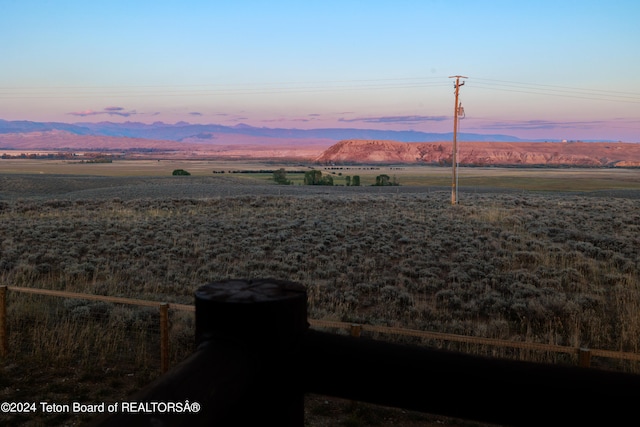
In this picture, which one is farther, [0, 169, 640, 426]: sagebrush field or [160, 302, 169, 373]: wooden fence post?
[0, 169, 640, 426]: sagebrush field

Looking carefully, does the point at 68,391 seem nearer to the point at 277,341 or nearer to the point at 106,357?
the point at 106,357

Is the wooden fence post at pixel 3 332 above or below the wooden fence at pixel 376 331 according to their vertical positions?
below

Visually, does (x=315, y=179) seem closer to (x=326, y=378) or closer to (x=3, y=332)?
(x=3, y=332)

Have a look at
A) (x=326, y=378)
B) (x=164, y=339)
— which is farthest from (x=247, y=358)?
(x=164, y=339)

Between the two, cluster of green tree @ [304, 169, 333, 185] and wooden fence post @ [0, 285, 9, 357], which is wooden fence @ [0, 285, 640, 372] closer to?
wooden fence post @ [0, 285, 9, 357]

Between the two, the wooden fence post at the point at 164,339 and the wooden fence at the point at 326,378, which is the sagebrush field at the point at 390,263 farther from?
the wooden fence at the point at 326,378

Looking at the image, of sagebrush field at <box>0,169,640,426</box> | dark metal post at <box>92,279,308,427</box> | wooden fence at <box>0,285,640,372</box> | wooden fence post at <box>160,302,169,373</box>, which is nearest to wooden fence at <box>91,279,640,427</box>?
dark metal post at <box>92,279,308,427</box>

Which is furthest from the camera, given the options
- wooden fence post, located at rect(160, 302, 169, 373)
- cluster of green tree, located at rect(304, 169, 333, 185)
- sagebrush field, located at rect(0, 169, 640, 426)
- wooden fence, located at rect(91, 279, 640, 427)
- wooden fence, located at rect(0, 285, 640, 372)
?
cluster of green tree, located at rect(304, 169, 333, 185)

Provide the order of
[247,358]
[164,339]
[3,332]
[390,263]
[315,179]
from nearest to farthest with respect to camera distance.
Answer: [247,358], [164,339], [3,332], [390,263], [315,179]

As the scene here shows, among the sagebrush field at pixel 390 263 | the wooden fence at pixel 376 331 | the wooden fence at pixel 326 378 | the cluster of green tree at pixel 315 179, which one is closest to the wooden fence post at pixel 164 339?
the wooden fence at pixel 376 331

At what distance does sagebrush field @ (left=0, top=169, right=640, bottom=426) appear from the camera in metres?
11.2

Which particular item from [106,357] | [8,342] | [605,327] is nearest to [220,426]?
[106,357]

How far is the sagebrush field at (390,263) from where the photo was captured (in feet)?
36.8

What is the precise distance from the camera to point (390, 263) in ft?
54.1
